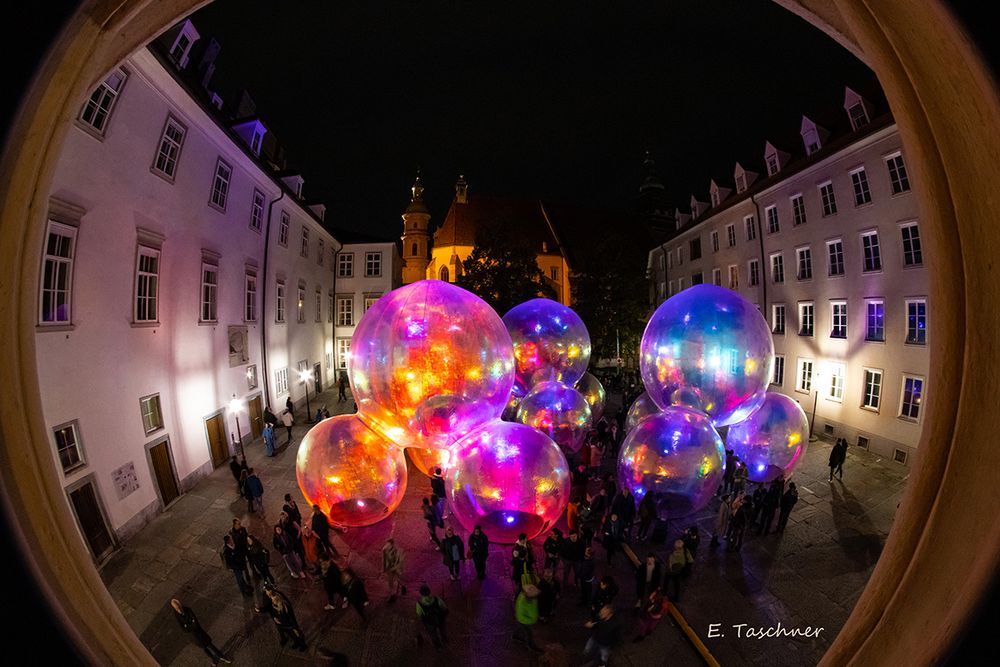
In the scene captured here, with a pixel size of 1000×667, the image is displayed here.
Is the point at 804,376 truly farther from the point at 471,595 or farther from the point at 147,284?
the point at 147,284

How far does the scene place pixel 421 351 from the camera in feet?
24.7

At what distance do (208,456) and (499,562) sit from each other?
10.1m

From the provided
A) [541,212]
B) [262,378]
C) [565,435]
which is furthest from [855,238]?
[541,212]

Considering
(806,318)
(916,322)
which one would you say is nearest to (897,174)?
(916,322)

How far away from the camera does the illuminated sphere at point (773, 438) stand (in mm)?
10016

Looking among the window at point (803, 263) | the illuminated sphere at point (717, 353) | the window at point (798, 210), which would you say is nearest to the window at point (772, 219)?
the window at point (798, 210)

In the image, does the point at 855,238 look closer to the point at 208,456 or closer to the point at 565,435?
the point at 565,435

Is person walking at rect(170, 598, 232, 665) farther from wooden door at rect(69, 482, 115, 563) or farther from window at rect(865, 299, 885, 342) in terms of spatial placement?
window at rect(865, 299, 885, 342)

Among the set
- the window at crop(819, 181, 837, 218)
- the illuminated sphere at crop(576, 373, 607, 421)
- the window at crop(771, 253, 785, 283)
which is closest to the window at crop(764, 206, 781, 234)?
the window at crop(771, 253, 785, 283)

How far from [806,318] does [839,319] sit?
74.0 inches

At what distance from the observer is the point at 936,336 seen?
178 centimetres

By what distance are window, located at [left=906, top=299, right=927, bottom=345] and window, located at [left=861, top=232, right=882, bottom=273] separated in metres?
1.93

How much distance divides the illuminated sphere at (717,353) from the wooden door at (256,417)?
49.2ft

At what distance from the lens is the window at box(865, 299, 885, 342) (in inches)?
590
